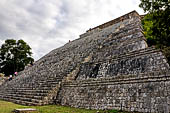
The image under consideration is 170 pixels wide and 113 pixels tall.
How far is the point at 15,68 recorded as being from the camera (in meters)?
30.7

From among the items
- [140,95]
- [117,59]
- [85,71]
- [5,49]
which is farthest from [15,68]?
[140,95]

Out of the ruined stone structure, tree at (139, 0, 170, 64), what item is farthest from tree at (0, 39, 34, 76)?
tree at (139, 0, 170, 64)

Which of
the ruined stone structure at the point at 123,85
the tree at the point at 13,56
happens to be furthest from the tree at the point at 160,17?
the tree at the point at 13,56

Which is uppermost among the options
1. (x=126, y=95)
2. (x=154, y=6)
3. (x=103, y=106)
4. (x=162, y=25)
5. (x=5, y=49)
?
(x=5, y=49)

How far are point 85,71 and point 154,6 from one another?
17.7ft

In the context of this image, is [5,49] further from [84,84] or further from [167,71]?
[167,71]

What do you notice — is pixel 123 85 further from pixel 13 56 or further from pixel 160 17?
pixel 13 56

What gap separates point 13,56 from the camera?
3100cm

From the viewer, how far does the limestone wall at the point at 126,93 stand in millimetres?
4309

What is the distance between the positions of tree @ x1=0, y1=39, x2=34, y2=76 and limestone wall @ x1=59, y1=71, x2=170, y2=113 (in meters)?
27.5

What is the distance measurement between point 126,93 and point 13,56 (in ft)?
103

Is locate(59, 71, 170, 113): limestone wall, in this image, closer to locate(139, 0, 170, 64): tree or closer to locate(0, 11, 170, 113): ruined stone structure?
locate(0, 11, 170, 113): ruined stone structure

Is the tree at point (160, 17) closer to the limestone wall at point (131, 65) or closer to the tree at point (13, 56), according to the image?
the limestone wall at point (131, 65)

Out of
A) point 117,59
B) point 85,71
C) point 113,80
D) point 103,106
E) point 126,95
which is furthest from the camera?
point 85,71
